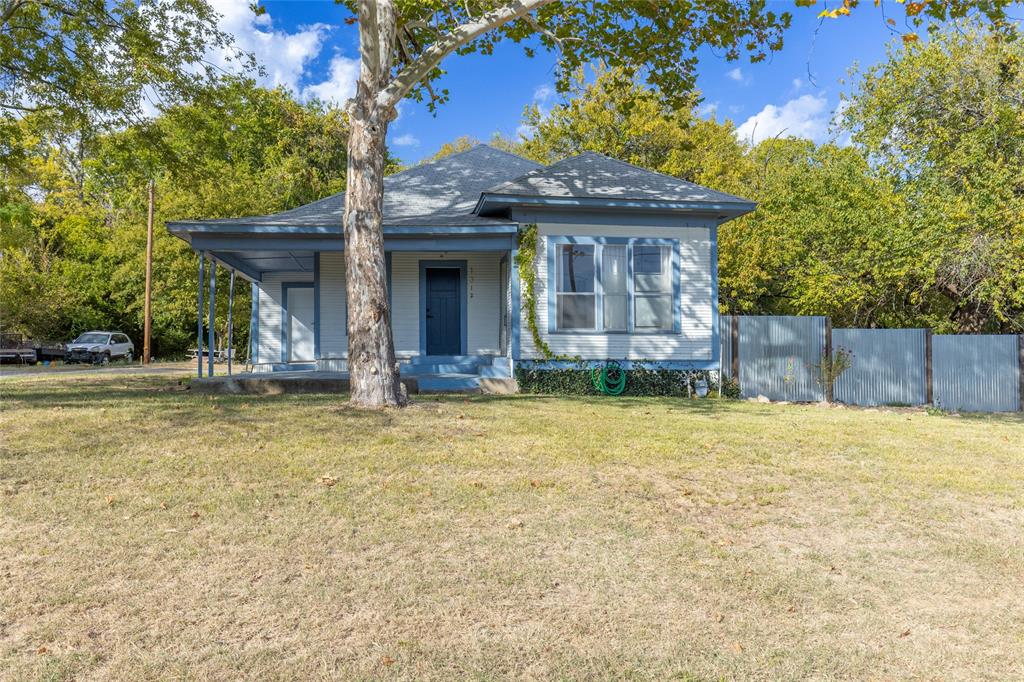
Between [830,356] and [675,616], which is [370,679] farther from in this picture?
[830,356]

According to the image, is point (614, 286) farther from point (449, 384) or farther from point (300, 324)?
point (300, 324)

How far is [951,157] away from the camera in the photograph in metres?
16.3

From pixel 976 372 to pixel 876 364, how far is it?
90.8 inches

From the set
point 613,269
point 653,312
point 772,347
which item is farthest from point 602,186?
point 772,347

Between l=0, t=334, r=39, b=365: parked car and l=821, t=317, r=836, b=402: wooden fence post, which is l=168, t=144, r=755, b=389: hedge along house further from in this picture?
l=0, t=334, r=39, b=365: parked car

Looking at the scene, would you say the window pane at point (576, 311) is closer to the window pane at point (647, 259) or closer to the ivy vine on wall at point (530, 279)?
the ivy vine on wall at point (530, 279)

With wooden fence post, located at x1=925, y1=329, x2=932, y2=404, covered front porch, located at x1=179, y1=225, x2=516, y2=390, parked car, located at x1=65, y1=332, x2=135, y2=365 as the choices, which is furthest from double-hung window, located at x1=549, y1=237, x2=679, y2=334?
parked car, located at x1=65, y1=332, x2=135, y2=365

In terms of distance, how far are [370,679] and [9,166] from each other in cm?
1669

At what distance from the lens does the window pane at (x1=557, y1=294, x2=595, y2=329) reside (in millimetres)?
12898

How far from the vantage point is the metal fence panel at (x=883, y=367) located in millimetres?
14023

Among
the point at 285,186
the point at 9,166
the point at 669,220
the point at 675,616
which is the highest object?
the point at 285,186

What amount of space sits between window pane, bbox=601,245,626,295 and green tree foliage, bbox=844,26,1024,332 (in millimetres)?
8575

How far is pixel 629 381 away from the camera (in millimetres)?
12867

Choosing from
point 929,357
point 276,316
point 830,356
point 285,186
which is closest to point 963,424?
point 830,356
